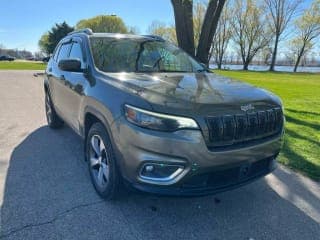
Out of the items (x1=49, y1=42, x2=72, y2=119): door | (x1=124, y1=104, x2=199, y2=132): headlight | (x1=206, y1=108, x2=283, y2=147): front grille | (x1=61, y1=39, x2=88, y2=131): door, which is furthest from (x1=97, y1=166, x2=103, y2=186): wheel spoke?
(x1=49, y1=42, x2=72, y2=119): door

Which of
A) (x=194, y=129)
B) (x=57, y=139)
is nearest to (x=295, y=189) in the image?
(x=194, y=129)

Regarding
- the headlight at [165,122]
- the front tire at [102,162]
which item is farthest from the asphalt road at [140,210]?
the headlight at [165,122]

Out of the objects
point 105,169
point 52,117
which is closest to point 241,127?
point 105,169

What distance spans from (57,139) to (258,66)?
68.1 metres

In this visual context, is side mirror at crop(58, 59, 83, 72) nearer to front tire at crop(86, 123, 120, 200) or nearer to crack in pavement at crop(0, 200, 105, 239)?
front tire at crop(86, 123, 120, 200)

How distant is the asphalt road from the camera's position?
9.26 ft

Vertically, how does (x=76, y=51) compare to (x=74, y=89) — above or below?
above

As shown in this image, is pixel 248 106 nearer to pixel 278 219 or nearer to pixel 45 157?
pixel 278 219

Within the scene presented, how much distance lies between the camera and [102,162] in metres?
3.38

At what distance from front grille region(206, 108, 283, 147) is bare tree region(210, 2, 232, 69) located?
58.6m

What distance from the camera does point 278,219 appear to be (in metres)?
3.09

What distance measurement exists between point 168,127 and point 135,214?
1.09 meters

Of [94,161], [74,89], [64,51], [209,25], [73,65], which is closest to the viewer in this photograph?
[94,161]

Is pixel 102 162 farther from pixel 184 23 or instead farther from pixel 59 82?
pixel 184 23
